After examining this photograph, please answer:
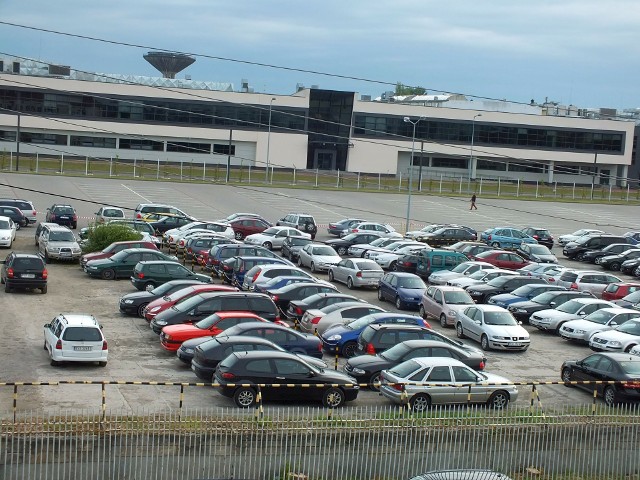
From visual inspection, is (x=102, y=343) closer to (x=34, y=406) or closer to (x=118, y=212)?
(x=34, y=406)

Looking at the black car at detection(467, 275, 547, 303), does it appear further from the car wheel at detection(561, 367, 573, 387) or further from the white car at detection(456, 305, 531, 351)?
the car wheel at detection(561, 367, 573, 387)

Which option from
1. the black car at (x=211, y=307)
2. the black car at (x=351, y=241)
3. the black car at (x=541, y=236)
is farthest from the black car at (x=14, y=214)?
the black car at (x=541, y=236)

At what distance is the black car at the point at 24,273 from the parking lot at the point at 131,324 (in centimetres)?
37

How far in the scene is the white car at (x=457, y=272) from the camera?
Result: 39.2 metres

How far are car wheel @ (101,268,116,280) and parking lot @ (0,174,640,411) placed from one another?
41 centimetres

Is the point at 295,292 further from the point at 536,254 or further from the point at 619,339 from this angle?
the point at 536,254

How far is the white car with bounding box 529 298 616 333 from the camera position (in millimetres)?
31484

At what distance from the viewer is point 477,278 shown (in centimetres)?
3847

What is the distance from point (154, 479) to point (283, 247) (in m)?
30.3

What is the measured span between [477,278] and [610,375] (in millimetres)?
15851

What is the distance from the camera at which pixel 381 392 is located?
21.2m

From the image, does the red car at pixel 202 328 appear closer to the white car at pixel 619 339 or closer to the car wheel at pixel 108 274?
the white car at pixel 619 339

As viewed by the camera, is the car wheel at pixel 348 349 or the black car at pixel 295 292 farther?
the black car at pixel 295 292

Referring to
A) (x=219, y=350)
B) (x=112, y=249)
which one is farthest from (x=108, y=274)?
(x=219, y=350)
